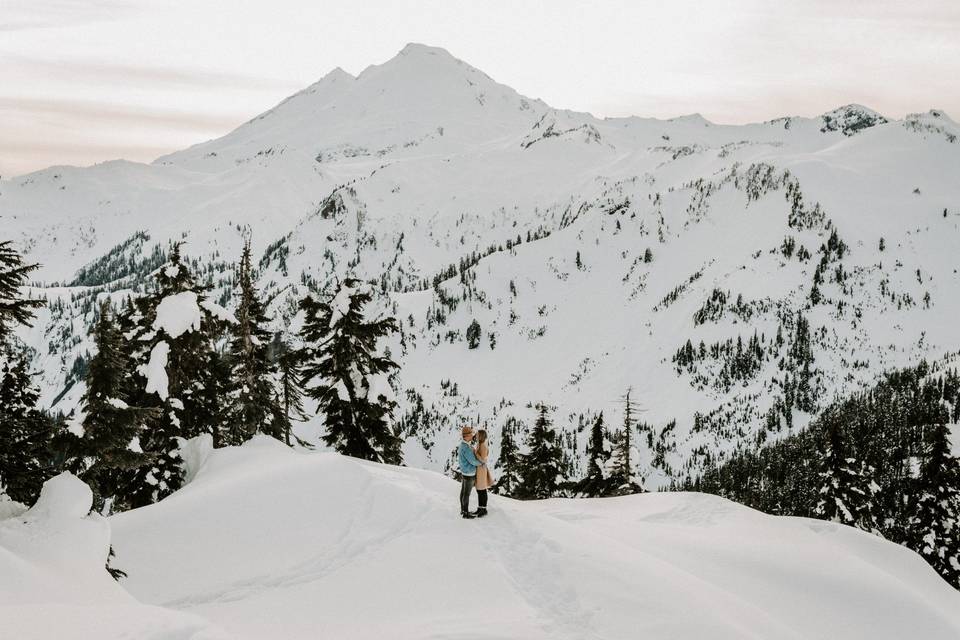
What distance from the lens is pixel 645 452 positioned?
618 feet

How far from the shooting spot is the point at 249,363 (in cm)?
2795

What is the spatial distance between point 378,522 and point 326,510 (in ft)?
5.85

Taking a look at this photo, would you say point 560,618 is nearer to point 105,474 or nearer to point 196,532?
point 196,532

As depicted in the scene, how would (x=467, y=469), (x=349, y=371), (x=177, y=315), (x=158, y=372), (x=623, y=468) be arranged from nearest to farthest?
(x=467, y=469) → (x=158, y=372) → (x=177, y=315) → (x=349, y=371) → (x=623, y=468)

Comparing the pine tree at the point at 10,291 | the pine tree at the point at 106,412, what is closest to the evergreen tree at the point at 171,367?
the pine tree at the point at 106,412

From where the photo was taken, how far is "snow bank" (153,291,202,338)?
23453mm

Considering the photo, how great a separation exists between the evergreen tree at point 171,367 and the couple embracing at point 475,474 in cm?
1376

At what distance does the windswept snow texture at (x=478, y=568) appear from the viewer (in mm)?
10641

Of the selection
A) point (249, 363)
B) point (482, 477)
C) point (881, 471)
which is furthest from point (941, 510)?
point (881, 471)

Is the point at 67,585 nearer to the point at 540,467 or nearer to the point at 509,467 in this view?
the point at 540,467

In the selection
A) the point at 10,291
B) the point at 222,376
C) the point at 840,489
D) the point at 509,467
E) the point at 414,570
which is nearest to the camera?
the point at 414,570

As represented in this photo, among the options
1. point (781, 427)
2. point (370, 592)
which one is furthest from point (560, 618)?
point (781, 427)

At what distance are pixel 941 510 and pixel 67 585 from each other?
42.8 meters

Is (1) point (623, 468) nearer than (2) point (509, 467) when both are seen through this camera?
Yes
